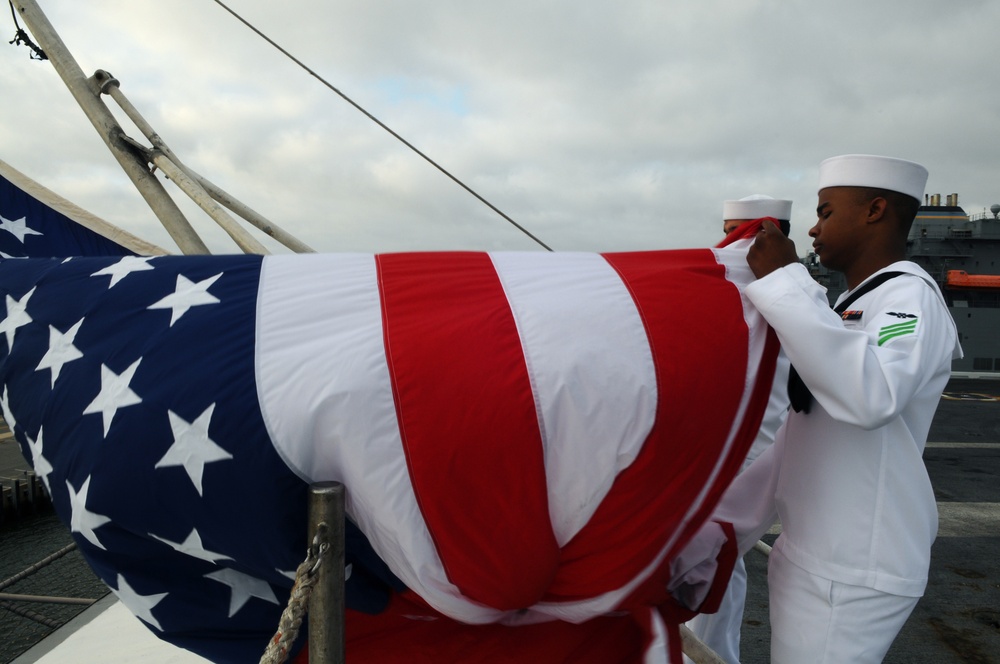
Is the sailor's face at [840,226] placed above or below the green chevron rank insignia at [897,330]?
above

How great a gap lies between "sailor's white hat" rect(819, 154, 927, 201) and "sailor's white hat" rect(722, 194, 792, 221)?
155 cm

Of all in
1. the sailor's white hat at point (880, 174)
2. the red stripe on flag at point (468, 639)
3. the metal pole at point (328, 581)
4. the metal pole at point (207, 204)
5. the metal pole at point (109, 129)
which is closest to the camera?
the metal pole at point (328, 581)

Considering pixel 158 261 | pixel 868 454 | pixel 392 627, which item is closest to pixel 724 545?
pixel 868 454

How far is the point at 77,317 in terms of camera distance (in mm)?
1494

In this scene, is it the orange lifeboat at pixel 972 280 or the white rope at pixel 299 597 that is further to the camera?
Result: the orange lifeboat at pixel 972 280

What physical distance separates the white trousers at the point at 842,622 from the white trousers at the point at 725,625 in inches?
45.2

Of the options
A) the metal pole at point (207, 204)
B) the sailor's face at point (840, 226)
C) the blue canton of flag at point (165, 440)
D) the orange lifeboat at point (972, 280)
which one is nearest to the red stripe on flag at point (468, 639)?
the blue canton of flag at point (165, 440)

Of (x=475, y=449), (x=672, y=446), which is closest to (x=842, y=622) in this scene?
(x=672, y=446)

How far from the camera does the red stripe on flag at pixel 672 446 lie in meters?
1.35

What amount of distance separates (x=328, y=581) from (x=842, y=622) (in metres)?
1.11

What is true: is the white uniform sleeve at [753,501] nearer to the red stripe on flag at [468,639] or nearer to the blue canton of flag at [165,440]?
the red stripe on flag at [468,639]

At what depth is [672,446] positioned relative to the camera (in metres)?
1.35

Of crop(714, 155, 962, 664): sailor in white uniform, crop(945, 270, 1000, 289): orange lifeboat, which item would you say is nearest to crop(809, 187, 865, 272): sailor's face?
crop(714, 155, 962, 664): sailor in white uniform

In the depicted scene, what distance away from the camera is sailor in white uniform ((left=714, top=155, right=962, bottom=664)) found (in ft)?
4.35
